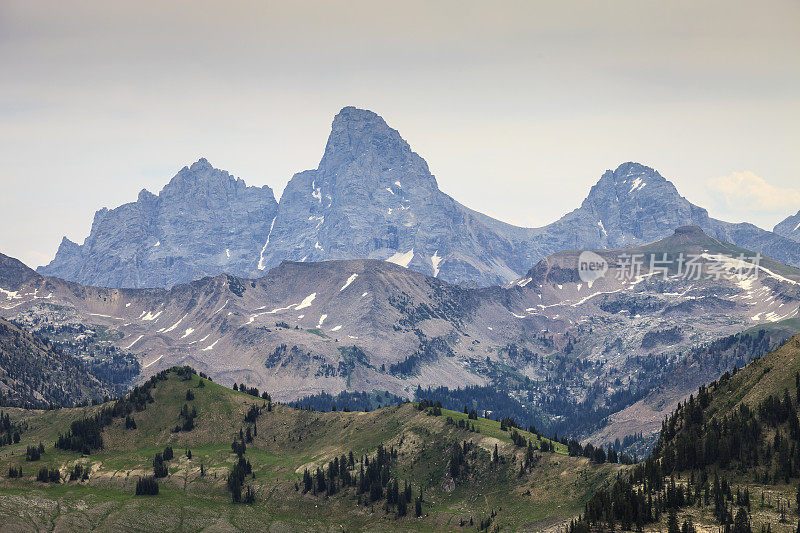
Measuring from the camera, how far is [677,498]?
644ft

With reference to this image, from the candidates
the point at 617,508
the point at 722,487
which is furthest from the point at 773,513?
the point at 617,508

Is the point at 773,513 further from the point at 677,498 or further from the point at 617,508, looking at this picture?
the point at 617,508

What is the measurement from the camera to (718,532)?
17888 centimetres

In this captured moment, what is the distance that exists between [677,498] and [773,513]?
65.4 feet

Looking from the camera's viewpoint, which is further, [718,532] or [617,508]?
[617,508]

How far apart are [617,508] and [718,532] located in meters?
24.9

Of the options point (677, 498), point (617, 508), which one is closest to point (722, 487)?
point (677, 498)

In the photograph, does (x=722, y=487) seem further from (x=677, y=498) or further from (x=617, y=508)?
(x=617, y=508)

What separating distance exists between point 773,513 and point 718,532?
635 inches

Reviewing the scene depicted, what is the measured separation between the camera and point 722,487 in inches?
7800

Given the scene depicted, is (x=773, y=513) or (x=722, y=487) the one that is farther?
(x=722, y=487)

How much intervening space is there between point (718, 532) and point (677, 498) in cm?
1787

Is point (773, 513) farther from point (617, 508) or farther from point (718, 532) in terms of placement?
point (617, 508)

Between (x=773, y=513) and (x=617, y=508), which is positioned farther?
(x=617, y=508)
